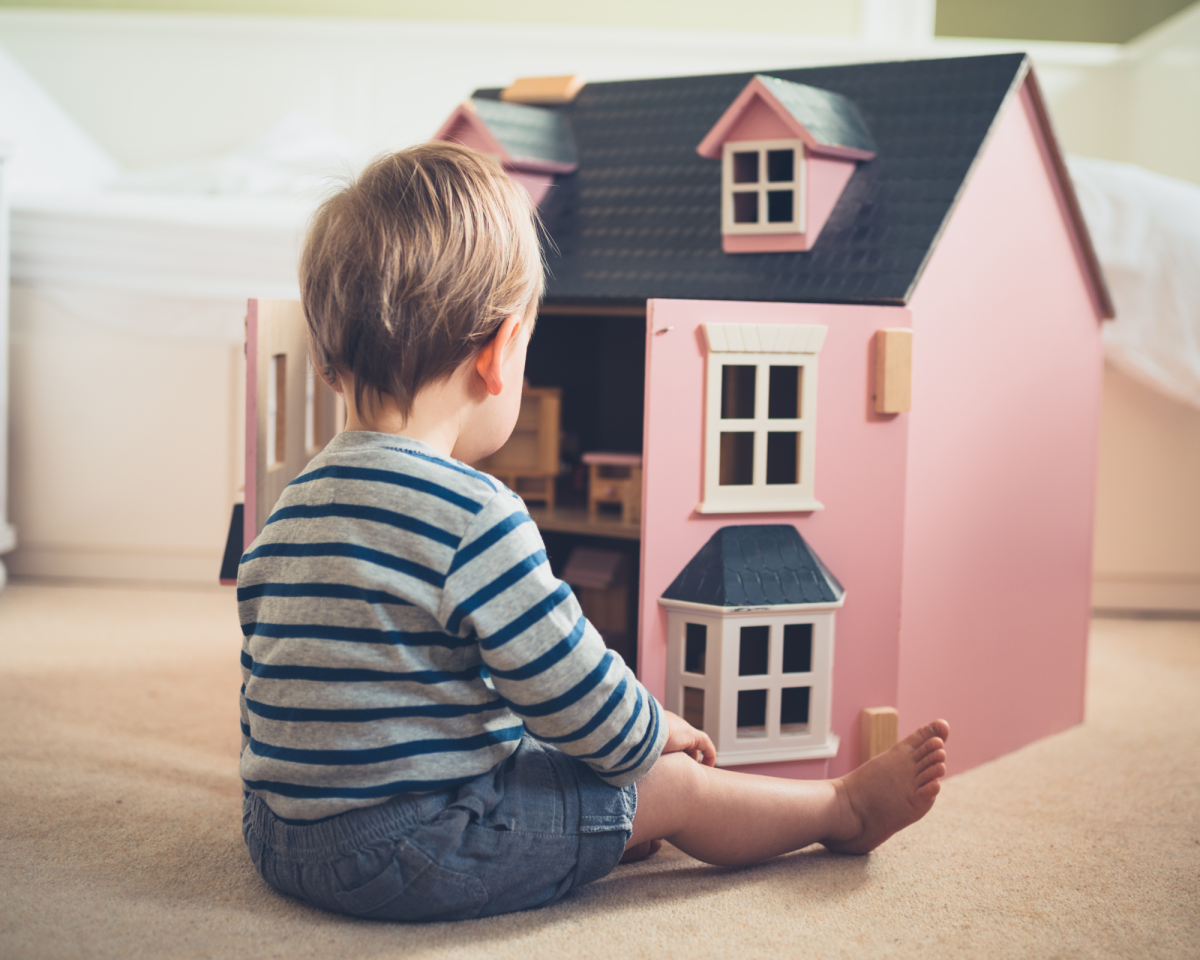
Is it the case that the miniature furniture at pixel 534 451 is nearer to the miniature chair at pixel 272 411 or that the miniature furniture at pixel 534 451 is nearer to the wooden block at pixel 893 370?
the miniature chair at pixel 272 411

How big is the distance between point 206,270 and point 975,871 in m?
1.75

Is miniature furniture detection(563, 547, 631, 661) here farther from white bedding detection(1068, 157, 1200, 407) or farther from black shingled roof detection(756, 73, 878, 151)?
white bedding detection(1068, 157, 1200, 407)

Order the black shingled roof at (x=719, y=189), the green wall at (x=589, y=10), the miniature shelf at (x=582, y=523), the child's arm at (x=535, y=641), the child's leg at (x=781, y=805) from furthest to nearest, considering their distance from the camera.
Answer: the green wall at (x=589, y=10)
the miniature shelf at (x=582, y=523)
the black shingled roof at (x=719, y=189)
the child's leg at (x=781, y=805)
the child's arm at (x=535, y=641)

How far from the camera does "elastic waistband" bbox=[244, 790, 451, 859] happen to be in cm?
79

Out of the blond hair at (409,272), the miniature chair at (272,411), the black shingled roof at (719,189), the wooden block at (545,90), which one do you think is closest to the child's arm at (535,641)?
the blond hair at (409,272)

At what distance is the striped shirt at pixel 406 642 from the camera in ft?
2.53

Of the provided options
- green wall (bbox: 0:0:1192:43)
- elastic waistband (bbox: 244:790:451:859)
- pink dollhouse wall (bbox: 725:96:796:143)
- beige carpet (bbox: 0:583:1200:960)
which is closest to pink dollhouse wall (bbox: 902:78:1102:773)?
beige carpet (bbox: 0:583:1200:960)

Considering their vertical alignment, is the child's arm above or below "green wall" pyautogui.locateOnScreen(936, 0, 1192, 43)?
below

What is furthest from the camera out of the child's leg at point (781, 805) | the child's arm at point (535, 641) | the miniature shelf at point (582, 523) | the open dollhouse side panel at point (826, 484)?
the miniature shelf at point (582, 523)

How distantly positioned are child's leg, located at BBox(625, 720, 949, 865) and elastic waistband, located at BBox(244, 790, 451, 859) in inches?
7.2

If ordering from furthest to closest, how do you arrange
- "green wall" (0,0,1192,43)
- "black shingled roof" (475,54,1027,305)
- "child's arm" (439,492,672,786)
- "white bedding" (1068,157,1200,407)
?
"green wall" (0,0,1192,43), "white bedding" (1068,157,1200,407), "black shingled roof" (475,54,1027,305), "child's arm" (439,492,672,786)

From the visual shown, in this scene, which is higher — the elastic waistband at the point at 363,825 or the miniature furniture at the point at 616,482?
the miniature furniture at the point at 616,482

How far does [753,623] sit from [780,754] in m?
0.14

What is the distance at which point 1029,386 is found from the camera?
4.23ft
